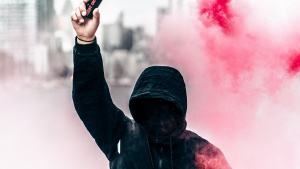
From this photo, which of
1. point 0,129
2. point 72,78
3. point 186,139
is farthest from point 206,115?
point 0,129

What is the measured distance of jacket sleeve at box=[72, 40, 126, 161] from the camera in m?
3.26

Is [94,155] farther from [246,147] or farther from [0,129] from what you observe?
[246,147]

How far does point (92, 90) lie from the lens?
3338mm

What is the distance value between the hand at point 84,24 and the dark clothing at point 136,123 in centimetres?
8

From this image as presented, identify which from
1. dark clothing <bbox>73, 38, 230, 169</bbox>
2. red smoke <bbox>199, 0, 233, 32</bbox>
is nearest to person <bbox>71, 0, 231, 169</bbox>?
dark clothing <bbox>73, 38, 230, 169</bbox>

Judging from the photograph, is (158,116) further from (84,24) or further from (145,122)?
(84,24)

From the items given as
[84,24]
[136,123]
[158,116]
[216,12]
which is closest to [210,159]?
[158,116]

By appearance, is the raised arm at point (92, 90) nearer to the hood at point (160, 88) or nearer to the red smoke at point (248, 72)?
the hood at point (160, 88)

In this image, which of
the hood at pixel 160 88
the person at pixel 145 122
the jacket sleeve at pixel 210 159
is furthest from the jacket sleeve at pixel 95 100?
the jacket sleeve at pixel 210 159

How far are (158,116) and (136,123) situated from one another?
23cm

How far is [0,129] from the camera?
1827 centimetres

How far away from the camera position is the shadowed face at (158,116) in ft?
11.5

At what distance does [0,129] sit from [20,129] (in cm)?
83

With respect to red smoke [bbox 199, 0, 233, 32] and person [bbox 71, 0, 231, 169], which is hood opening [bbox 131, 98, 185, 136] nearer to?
person [bbox 71, 0, 231, 169]
